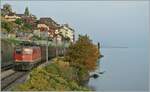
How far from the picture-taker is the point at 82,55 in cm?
5903

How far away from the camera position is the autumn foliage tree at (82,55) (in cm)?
5791

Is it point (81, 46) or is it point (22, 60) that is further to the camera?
point (81, 46)

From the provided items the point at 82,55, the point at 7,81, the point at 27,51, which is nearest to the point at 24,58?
the point at 27,51

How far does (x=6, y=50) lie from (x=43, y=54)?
2232 cm

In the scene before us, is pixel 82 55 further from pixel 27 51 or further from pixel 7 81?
pixel 7 81

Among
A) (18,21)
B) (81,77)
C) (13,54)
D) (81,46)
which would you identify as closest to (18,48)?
(13,54)

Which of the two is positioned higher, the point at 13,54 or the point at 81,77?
the point at 13,54

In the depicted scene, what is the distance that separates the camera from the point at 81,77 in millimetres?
56156

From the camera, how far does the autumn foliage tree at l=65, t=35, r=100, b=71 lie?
190 ft

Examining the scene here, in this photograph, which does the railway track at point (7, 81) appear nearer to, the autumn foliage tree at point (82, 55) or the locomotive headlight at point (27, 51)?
the locomotive headlight at point (27, 51)

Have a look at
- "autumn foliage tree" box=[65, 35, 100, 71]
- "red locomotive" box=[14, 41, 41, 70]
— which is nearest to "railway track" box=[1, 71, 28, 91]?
"red locomotive" box=[14, 41, 41, 70]

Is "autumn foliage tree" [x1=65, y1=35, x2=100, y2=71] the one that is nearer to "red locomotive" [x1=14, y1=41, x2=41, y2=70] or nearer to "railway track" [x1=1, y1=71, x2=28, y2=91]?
"red locomotive" [x1=14, y1=41, x2=41, y2=70]

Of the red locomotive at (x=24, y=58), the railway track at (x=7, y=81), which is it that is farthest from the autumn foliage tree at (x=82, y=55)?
the railway track at (x=7, y=81)

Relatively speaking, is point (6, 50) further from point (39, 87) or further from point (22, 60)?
point (39, 87)
